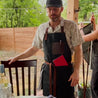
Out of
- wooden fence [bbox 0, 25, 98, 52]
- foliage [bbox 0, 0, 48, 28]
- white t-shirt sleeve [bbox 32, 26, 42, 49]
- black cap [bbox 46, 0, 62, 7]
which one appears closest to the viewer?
black cap [bbox 46, 0, 62, 7]

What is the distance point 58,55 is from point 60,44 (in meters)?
0.11

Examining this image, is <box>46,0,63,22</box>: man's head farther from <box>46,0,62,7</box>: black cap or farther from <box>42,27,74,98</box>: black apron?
<box>42,27,74,98</box>: black apron

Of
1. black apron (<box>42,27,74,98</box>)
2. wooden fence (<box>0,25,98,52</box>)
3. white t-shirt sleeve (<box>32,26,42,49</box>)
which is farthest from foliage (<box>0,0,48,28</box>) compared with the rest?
black apron (<box>42,27,74,98</box>)

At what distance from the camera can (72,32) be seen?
1262 millimetres

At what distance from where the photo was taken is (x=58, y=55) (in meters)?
1.28

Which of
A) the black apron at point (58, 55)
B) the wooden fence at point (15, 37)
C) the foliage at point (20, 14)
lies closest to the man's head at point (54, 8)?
the black apron at point (58, 55)

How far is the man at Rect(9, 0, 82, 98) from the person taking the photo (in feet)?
4.11

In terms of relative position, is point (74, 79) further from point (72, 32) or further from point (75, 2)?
point (75, 2)

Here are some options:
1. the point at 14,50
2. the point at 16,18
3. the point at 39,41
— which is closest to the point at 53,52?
the point at 39,41

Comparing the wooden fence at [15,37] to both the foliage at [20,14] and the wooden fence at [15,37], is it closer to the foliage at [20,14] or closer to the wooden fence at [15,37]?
the wooden fence at [15,37]

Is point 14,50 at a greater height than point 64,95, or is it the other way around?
point 64,95

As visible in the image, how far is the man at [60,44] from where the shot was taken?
4.11 ft

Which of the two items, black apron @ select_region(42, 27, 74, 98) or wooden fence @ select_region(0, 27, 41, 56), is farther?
wooden fence @ select_region(0, 27, 41, 56)

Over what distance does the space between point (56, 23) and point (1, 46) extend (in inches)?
139
